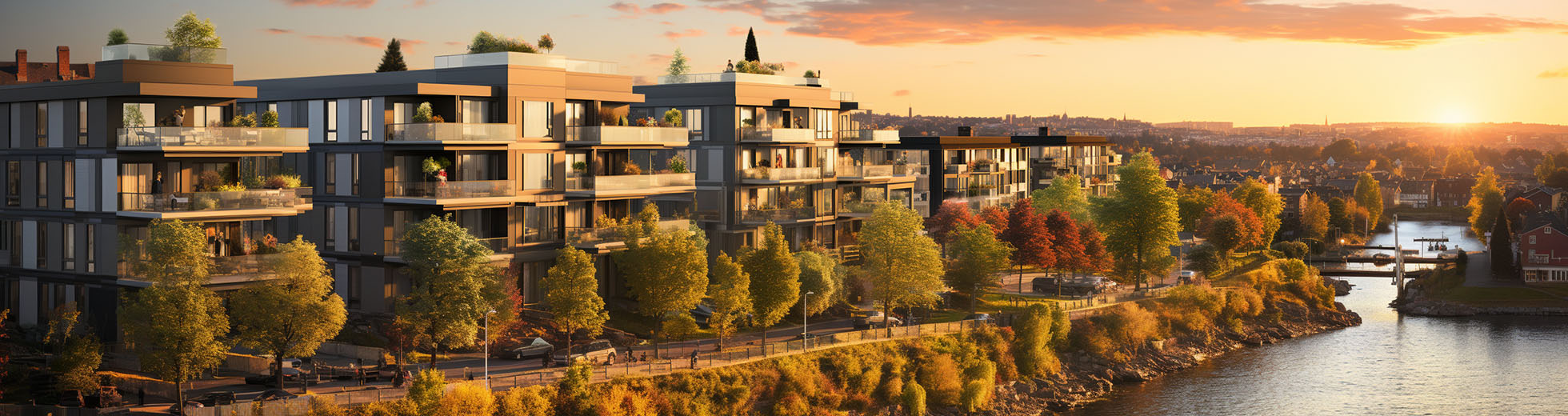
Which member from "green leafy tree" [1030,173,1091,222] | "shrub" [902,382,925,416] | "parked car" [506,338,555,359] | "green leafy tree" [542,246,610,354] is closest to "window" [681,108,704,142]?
"shrub" [902,382,925,416]

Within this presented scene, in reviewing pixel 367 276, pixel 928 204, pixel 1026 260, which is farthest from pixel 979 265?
pixel 367 276

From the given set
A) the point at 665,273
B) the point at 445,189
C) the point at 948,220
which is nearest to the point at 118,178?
the point at 445,189

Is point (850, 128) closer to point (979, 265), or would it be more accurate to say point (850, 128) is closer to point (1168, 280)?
point (979, 265)

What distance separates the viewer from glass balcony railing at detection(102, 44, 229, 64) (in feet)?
185

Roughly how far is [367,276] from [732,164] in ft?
89.0

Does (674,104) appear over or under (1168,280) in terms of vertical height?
over

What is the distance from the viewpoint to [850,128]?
340 feet

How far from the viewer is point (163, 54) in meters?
57.3

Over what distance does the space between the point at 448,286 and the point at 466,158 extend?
10307 mm

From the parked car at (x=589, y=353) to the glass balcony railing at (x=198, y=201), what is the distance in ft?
45.4

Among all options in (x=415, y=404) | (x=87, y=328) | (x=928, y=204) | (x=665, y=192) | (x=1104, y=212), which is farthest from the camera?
(x=928, y=204)

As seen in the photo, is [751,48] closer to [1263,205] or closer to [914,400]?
[914,400]

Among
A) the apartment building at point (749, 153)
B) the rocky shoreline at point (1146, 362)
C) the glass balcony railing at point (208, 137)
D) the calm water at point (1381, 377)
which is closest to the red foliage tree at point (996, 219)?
the rocky shoreline at point (1146, 362)

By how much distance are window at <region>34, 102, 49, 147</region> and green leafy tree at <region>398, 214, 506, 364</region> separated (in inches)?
603
